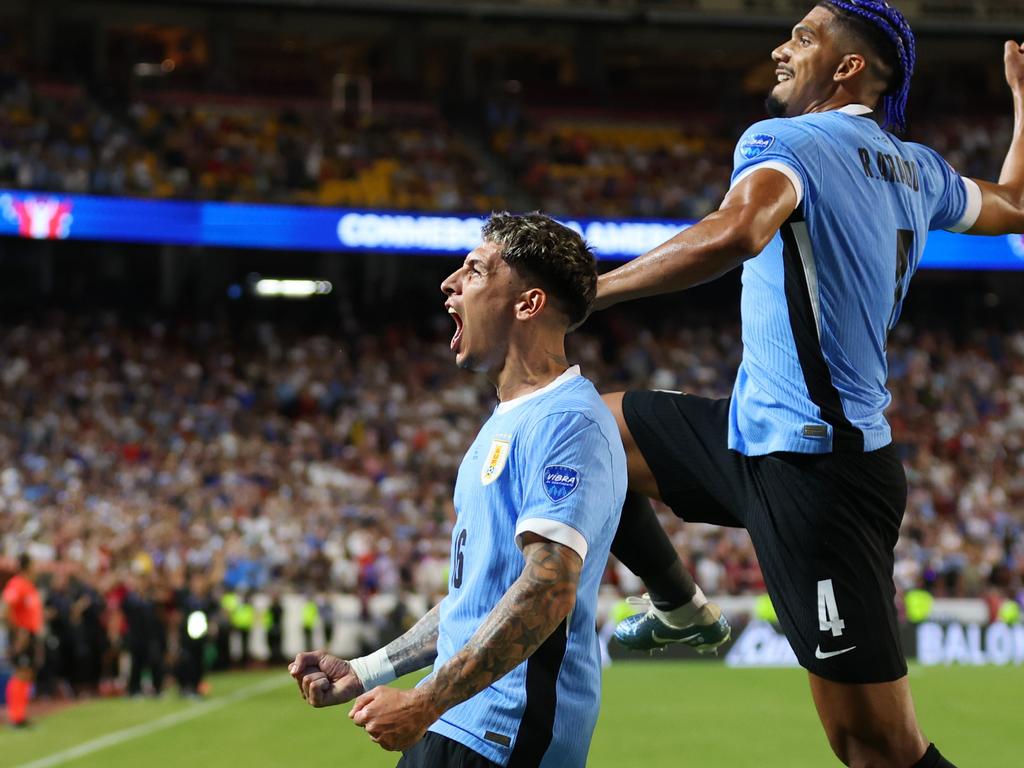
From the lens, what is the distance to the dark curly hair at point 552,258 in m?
3.50

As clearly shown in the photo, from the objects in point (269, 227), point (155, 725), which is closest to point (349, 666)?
point (155, 725)

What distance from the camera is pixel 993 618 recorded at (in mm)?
20297

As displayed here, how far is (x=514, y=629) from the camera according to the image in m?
3.16

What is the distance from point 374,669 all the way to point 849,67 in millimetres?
2209

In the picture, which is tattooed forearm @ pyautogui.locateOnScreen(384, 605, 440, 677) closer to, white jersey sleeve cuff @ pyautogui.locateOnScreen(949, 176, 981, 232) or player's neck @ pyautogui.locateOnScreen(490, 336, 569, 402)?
player's neck @ pyautogui.locateOnScreen(490, 336, 569, 402)

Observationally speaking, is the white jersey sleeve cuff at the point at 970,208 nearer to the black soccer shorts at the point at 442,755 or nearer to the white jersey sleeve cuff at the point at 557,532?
the white jersey sleeve cuff at the point at 557,532

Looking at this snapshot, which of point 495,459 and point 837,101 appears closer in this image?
point 495,459

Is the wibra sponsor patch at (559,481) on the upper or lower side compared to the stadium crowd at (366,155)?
lower

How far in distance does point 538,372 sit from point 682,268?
1.45 ft

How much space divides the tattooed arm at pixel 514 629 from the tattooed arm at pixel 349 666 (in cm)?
25

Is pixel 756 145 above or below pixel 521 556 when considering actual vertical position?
above

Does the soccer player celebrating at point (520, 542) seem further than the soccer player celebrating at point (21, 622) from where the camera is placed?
No

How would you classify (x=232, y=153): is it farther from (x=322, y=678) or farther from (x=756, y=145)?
(x=322, y=678)

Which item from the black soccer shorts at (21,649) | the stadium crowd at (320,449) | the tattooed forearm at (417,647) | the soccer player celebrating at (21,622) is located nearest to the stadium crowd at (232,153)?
the stadium crowd at (320,449)
